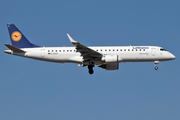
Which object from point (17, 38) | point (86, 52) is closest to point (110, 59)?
point (86, 52)

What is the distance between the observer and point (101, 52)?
49438mm

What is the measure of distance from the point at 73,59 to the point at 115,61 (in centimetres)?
627

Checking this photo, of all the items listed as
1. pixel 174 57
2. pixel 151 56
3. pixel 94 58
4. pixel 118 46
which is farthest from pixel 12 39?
pixel 174 57

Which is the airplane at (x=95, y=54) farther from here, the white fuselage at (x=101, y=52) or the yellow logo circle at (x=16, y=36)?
the yellow logo circle at (x=16, y=36)

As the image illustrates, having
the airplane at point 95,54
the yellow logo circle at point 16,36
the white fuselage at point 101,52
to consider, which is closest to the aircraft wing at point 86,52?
the airplane at point 95,54

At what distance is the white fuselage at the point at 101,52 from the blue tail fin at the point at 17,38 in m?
1.10

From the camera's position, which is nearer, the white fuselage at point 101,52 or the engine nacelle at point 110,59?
the engine nacelle at point 110,59

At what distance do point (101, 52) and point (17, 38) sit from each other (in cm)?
1346

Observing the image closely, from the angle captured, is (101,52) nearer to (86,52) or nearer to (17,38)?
(86,52)

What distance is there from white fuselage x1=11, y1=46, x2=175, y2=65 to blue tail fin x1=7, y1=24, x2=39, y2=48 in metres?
1.10

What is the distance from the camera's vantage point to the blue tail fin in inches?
2018

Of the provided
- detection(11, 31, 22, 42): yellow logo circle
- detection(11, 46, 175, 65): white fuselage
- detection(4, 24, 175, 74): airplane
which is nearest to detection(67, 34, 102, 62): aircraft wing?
detection(4, 24, 175, 74): airplane

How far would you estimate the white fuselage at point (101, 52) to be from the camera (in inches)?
1939

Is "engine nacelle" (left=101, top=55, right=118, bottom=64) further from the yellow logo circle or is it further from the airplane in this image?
the yellow logo circle
